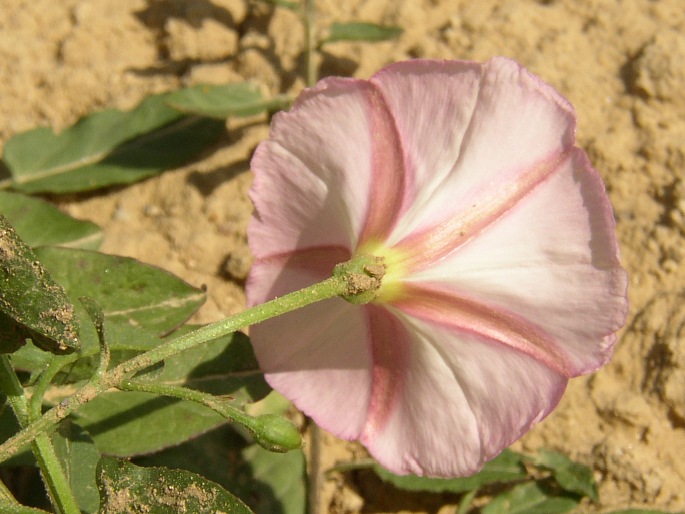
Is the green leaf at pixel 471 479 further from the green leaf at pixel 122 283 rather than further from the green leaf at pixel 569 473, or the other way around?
the green leaf at pixel 122 283

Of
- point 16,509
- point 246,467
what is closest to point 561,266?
point 16,509

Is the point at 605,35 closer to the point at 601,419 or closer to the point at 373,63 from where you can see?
the point at 373,63

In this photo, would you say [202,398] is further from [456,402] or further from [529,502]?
[529,502]

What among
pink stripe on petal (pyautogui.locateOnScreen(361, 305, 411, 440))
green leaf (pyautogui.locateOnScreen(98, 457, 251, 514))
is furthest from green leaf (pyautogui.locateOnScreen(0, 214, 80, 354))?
pink stripe on petal (pyautogui.locateOnScreen(361, 305, 411, 440))

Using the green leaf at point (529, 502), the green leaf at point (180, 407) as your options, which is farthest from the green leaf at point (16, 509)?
the green leaf at point (529, 502)

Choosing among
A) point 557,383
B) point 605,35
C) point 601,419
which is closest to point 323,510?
point 601,419
